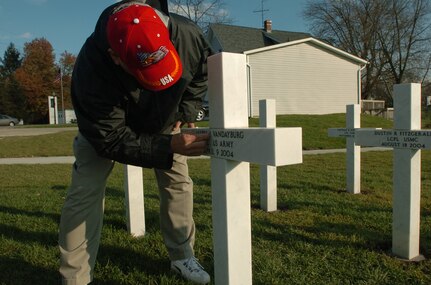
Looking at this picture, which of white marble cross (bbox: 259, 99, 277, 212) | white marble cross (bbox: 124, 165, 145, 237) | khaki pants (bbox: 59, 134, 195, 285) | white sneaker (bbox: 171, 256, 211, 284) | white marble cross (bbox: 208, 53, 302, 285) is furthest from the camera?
white marble cross (bbox: 259, 99, 277, 212)

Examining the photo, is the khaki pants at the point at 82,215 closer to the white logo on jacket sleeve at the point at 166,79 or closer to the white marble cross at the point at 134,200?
the white logo on jacket sleeve at the point at 166,79

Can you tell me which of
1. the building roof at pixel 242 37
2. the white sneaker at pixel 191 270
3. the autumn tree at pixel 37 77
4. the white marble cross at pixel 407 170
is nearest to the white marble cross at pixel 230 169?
the white sneaker at pixel 191 270

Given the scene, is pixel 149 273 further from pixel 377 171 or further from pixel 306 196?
pixel 377 171

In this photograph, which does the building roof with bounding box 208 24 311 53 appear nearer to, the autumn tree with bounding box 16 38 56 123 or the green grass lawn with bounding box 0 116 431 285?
the green grass lawn with bounding box 0 116 431 285

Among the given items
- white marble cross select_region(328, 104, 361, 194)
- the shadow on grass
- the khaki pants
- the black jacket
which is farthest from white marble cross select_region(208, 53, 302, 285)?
white marble cross select_region(328, 104, 361, 194)

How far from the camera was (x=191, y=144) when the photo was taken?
193cm

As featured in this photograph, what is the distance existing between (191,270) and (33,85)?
189 feet

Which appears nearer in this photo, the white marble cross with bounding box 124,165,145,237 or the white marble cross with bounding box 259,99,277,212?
the white marble cross with bounding box 124,165,145,237

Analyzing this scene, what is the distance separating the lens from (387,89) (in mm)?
41344

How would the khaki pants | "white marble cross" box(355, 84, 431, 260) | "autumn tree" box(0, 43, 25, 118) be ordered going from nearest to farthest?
the khaki pants
"white marble cross" box(355, 84, 431, 260)
"autumn tree" box(0, 43, 25, 118)

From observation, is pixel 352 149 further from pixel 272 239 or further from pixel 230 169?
pixel 230 169

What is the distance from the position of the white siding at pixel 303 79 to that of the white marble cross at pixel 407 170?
18.8 meters

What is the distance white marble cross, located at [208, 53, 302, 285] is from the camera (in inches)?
70.8

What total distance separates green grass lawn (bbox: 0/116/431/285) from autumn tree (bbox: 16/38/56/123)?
53637 mm
